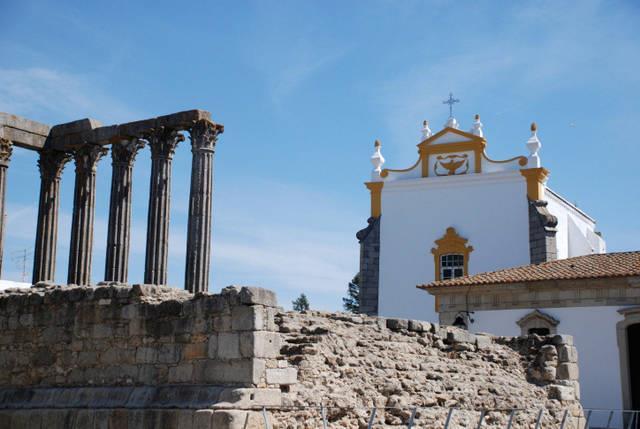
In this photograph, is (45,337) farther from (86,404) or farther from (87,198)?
(87,198)

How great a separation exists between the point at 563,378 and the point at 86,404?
8213 mm

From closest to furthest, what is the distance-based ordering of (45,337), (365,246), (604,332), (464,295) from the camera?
(45,337), (604,332), (464,295), (365,246)

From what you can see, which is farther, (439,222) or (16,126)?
(439,222)

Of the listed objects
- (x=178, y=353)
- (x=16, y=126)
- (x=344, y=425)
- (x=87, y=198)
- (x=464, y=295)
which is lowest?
(x=344, y=425)

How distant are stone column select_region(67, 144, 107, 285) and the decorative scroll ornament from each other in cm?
1330

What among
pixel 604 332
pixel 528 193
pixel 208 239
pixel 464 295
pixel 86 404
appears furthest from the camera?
pixel 528 193

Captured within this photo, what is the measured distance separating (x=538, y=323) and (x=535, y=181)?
872cm

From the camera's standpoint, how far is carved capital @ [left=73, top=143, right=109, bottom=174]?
21125mm

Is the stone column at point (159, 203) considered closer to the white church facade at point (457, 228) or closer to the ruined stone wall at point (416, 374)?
the white church facade at point (457, 228)

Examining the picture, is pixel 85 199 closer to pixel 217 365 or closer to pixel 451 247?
pixel 217 365

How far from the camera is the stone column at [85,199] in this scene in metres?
20.7

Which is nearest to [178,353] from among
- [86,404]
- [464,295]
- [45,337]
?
[86,404]

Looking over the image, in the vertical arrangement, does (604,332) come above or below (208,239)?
below

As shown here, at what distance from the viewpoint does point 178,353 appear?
34.5ft
